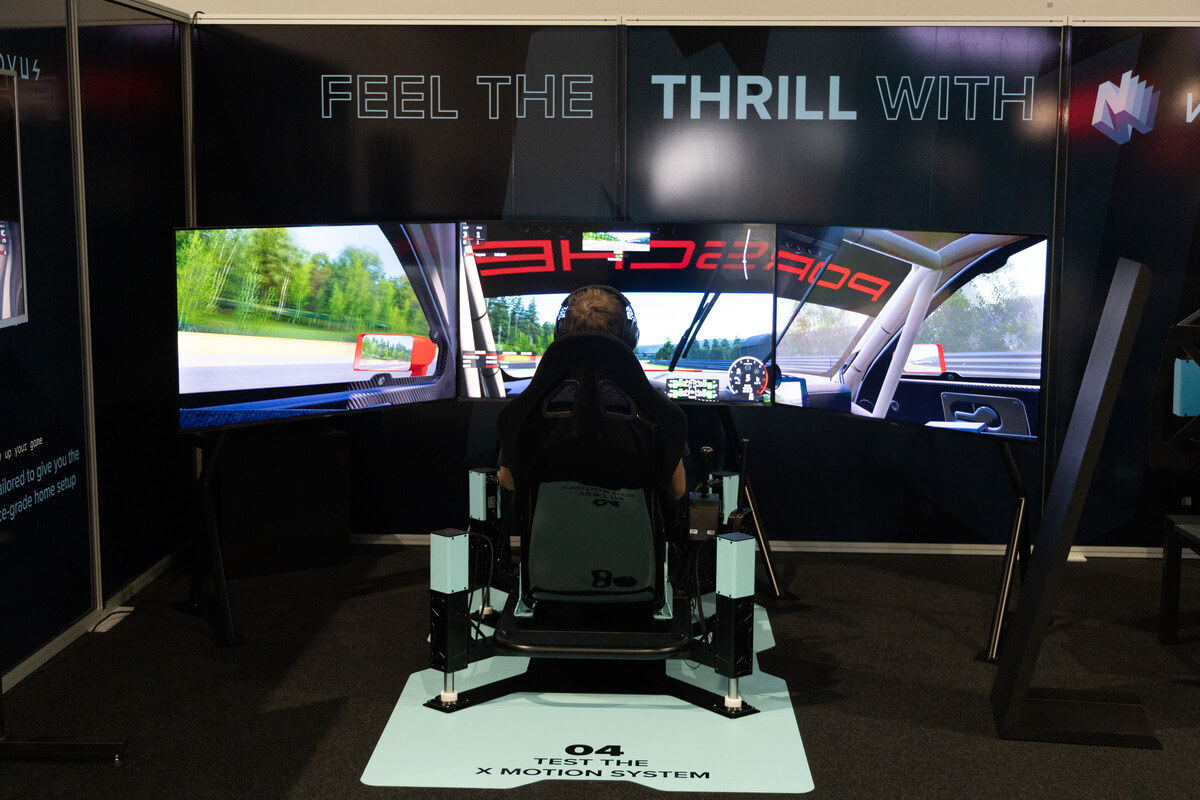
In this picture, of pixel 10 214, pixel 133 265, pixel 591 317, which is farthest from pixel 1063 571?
pixel 133 265

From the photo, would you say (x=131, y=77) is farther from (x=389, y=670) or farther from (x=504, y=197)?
(x=389, y=670)

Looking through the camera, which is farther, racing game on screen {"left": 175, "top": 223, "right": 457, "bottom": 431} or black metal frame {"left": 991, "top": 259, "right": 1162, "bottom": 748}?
racing game on screen {"left": 175, "top": 223, "right": 457, "bottom": 431}

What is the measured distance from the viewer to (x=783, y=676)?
3.07 meters

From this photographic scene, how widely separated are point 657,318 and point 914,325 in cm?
93

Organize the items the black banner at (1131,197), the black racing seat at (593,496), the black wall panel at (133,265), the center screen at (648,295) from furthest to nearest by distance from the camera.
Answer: the black banner at (1131,197) → the center screen at (648,295) → the black wall panel at (133,265) → the black racing seat at (593,496)

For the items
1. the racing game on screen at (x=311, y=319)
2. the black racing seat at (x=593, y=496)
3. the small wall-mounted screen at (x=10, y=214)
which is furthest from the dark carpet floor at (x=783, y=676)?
the small wall-mounted screen at (x=10, y=214)

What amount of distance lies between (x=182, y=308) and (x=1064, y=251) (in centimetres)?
350

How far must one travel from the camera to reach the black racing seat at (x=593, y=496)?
2.60 meters

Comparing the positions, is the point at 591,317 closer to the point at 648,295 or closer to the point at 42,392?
the point at 648,295

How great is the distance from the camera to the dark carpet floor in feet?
7.93

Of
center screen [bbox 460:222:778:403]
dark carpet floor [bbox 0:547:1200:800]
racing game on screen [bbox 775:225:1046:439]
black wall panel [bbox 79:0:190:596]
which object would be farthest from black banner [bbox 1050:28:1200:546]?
black wall panel [bbox 79:0:190:596]

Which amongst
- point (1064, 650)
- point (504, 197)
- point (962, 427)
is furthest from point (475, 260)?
point (1064, 650)

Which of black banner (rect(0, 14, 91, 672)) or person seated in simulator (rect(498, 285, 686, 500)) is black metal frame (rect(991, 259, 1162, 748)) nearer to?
person seated in simulator (rect(498, 285, 686, 500))

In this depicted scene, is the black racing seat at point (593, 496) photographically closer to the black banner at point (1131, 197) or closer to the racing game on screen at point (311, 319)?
the racing game on screen at point (311, 319)
